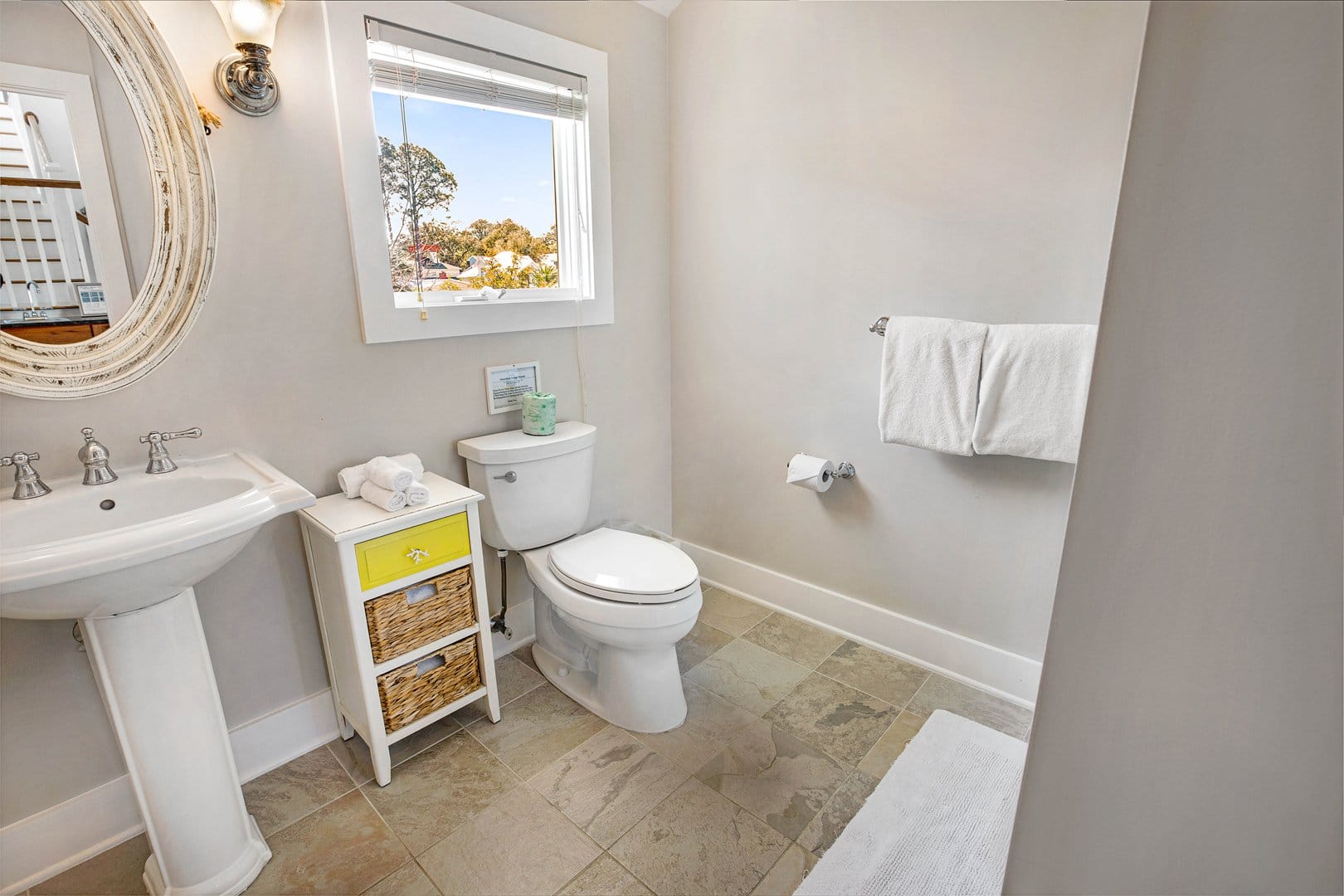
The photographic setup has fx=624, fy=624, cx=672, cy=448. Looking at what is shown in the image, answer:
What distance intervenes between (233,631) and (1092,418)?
173 centimetres

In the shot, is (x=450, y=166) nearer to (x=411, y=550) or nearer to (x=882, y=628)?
(x=411, y=550)

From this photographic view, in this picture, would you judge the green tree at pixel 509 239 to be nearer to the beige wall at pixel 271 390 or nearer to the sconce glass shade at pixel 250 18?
the beige wall at pixel 271 390

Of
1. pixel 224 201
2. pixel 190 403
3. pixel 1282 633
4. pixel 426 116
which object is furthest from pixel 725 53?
pixel 1282 633

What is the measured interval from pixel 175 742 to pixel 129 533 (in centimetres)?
46

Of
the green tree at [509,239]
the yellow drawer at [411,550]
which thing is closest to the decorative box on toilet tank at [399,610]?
the yellow drawer at [411,550]

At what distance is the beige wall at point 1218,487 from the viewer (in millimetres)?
346

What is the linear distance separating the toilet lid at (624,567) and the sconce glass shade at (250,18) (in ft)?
4.28

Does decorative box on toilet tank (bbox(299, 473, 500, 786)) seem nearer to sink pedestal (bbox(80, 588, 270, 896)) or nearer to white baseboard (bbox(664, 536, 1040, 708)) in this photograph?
sink pedestal (bbox(80, 588, 270, 896))

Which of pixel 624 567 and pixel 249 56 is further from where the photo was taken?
pixel 624 567

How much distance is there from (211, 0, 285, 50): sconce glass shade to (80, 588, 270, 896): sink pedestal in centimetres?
106

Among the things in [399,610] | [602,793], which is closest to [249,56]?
[399,610]

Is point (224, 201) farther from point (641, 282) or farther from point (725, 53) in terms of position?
point (725, 53)

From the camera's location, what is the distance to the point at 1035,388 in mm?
1438

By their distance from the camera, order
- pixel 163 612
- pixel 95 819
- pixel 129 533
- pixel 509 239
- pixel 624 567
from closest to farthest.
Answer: pixel 129 533 → pixel 163 612 → pixel 95 819 → pixel 624 567 → pixel 509 239
